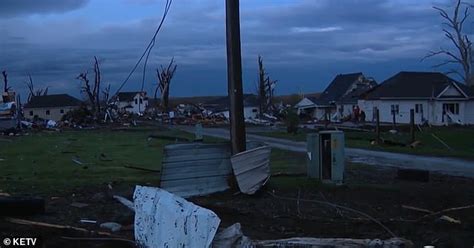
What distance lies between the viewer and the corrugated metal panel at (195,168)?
42.3 ft

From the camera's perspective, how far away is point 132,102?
134 metres

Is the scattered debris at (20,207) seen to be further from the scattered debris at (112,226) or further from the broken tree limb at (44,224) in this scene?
the scattered debris at (112,226)

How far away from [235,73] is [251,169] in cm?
196

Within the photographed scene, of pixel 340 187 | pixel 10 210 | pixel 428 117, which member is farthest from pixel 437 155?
pixel 428 117

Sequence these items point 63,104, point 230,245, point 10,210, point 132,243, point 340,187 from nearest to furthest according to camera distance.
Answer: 1. point 230,245
2. point 132,243
3. point 10,210
4. point 340,187
5. point 63,104

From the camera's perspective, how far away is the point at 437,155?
26.2m

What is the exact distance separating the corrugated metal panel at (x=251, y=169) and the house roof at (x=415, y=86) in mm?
58954

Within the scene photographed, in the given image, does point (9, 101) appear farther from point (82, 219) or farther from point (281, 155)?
point (82, 219)

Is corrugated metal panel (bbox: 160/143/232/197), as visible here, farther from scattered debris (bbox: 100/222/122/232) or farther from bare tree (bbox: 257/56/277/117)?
bare tree (bbox: 257/56/277/117)

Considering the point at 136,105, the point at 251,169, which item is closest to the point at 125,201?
the point at 251,169

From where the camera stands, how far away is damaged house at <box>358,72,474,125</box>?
69.2 m

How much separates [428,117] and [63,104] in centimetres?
7221

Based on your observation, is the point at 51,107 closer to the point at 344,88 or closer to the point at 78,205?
the point at 344,88

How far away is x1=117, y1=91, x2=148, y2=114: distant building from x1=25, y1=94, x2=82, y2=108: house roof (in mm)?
9548
